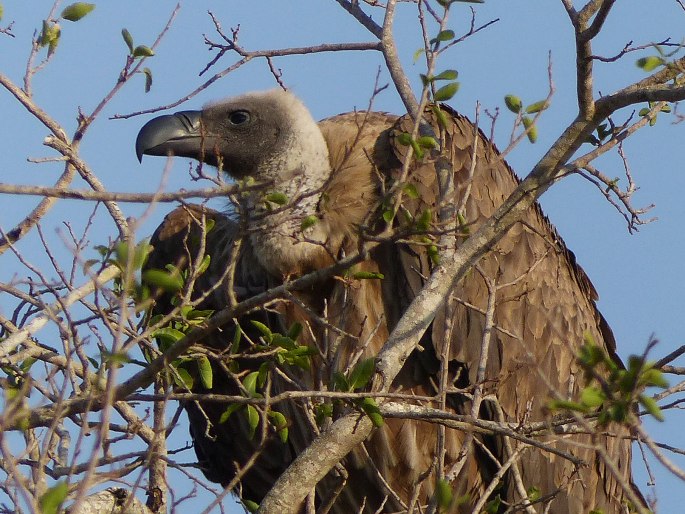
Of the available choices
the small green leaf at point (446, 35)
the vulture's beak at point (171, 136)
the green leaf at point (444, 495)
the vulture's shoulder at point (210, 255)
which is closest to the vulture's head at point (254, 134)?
the vulture's beak at point (171, 136)

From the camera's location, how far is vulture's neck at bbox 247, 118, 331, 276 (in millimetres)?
5574

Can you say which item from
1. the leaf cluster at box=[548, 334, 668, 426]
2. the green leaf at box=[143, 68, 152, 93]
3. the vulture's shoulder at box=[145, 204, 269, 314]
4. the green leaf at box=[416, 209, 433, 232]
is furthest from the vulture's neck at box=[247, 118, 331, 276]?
the leaf cluster at box=[548, 334, 668, 426]

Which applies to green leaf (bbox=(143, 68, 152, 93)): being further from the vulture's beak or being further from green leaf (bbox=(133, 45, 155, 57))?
the vulture's beak

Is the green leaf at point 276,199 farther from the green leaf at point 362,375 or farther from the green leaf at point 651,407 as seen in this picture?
the green leaf at point 651,407

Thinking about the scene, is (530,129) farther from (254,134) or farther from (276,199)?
(254,134)

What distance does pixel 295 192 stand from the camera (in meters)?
5.38

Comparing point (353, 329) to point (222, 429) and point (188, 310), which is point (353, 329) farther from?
point (188, 310)

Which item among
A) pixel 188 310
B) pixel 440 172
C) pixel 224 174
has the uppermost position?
pixel 224 174

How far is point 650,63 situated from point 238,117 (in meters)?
3.01

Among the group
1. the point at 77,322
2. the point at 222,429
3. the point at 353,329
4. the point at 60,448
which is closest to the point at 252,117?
the point at 353,329

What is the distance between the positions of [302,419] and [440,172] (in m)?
1.95

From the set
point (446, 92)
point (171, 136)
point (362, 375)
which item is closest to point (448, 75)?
point (446, 92)

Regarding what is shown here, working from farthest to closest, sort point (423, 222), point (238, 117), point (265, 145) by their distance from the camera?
1. point (238, 117)
2. point (265, 145)
3. point (423, 222)

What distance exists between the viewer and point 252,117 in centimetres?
617
